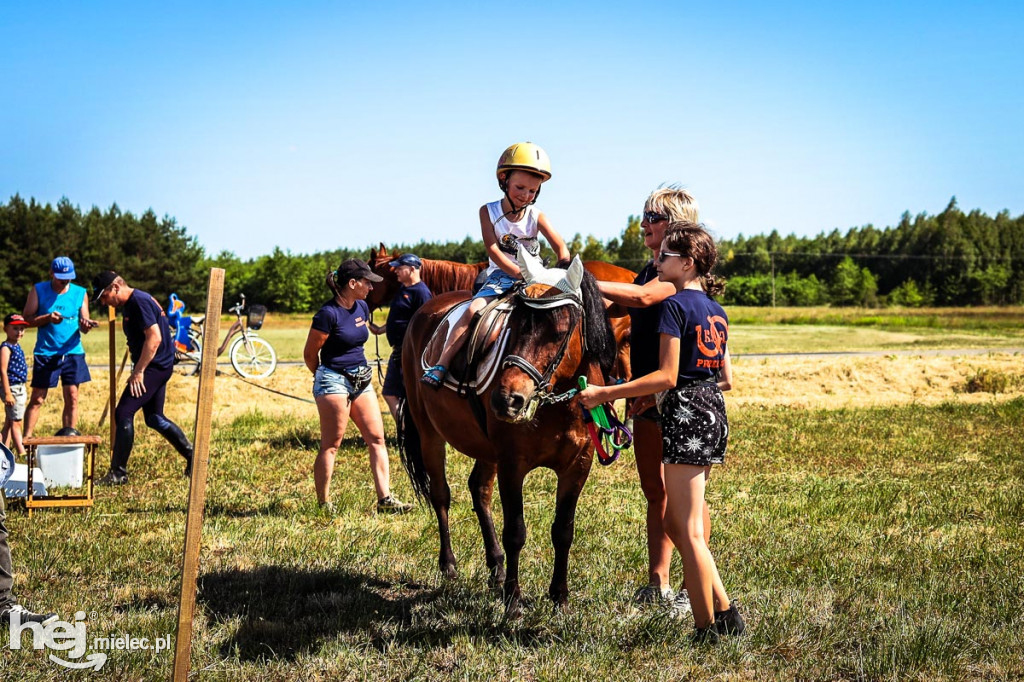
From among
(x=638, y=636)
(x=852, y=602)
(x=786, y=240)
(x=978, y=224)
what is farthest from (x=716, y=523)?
(x=786, y=240)

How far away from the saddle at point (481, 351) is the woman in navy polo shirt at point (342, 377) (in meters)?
2.37

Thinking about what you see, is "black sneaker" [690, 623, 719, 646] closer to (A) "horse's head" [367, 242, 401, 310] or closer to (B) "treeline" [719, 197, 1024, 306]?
(A) "horse's head" [367, 242, 401, 310]

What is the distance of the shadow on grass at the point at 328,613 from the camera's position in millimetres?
4512

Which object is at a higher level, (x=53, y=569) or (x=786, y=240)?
(x=786, y=240)

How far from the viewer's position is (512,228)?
5266 millimetres

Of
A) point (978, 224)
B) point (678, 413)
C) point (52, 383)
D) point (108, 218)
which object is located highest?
point (978, 224)

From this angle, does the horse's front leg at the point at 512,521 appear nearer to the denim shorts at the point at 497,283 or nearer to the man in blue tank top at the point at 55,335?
the denim shorts at the point at 497,283

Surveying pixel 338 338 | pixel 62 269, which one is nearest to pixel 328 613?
pixel 338 338

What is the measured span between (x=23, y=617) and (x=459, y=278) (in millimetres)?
7796

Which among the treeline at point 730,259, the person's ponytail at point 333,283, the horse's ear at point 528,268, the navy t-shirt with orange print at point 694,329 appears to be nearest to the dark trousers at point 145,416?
the person's ponytail at point 333,283

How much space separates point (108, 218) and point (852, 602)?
71.8 m

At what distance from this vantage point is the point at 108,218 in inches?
2630

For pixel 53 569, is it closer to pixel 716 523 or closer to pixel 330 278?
pixel 330 278

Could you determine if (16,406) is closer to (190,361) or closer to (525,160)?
(525,160)
